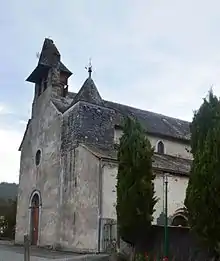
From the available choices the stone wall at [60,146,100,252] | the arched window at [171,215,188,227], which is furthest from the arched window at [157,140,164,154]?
the stone wall at [60,146,100,252]

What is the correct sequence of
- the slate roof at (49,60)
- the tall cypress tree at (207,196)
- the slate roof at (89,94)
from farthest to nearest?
the slate roof at (49,60)
the slate roof at (89,94)
the tall cypress tree at (207,196)

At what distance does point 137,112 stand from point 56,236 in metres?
12.1

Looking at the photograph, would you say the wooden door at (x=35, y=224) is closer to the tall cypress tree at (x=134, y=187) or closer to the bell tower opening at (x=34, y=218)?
the bell tower opening at (x=34, y=218)

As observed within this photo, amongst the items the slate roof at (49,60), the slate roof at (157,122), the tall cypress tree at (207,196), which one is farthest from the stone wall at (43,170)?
the tall cypress tree at (207,196)

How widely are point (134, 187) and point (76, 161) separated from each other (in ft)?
33.4

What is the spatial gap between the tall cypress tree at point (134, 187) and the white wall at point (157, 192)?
5.73 meters

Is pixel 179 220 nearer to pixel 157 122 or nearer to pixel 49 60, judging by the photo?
pixel 157 122

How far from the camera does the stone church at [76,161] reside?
25.1 metres

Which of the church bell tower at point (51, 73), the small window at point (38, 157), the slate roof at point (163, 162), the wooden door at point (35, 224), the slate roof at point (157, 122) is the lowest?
the wooden door at point (35, 224)

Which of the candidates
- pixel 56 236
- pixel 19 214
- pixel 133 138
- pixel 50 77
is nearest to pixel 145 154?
pixel 133 138

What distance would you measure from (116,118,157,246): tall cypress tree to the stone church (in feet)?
20.4

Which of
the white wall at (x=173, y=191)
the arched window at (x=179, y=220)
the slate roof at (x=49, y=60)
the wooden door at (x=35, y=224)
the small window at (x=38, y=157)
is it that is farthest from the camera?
the small window at (x=38, y=157)

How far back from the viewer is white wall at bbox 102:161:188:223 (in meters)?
24.5

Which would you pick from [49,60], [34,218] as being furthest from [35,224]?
[49,60]
